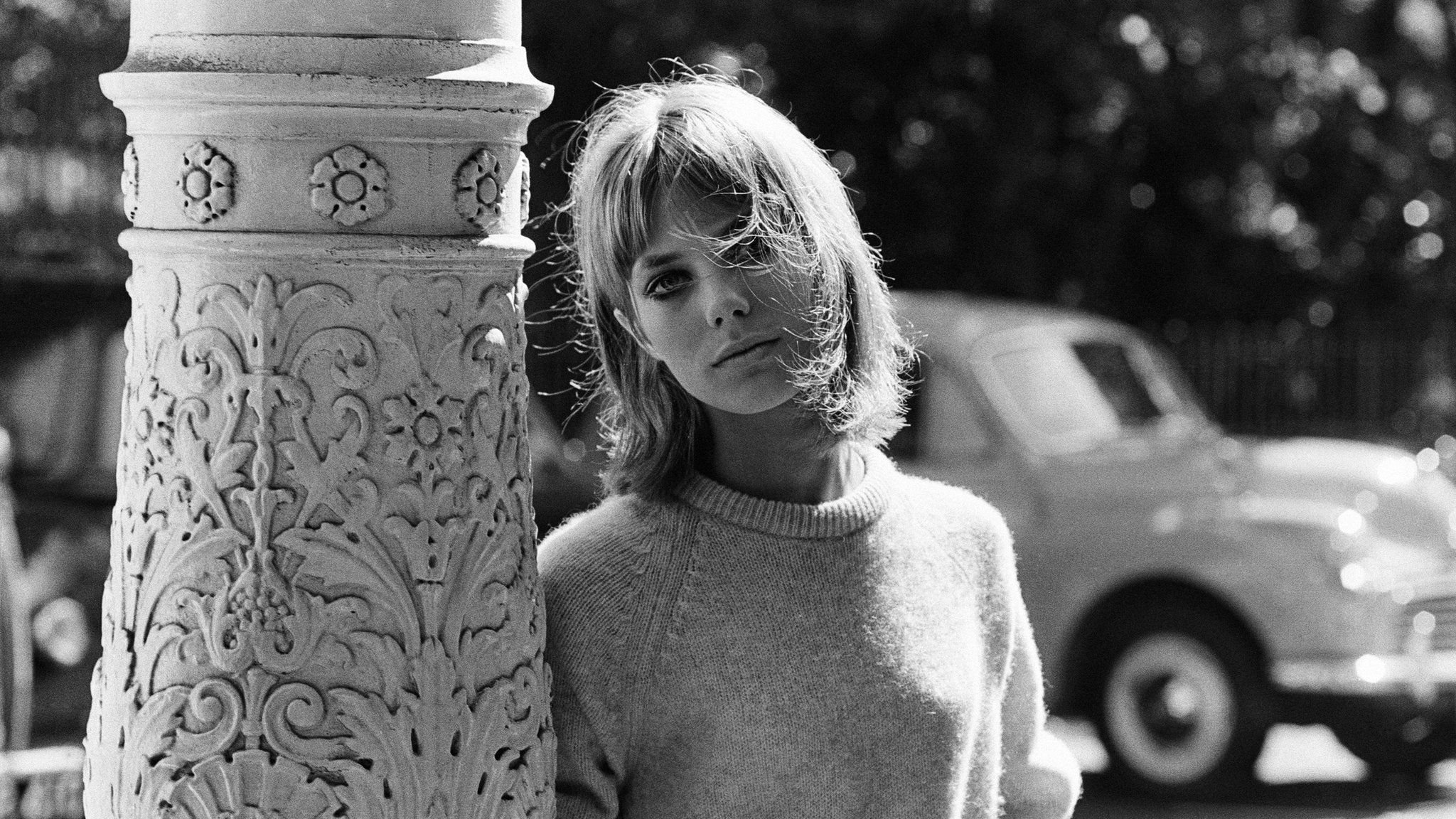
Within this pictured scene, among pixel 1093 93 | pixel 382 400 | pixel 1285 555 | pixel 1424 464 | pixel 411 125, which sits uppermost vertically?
pixel 411 125

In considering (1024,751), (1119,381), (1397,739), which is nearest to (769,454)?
(1024,751)

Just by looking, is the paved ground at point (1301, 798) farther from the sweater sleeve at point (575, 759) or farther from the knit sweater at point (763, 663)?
the sweater sleeve at point (575, 759)

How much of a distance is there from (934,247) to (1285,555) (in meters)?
6.94

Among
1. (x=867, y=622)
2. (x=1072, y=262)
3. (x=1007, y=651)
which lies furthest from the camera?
(x=1072, y=262)

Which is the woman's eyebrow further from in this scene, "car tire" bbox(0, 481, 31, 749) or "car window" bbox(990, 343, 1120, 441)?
"car window" bbox(990, 343, 1120, 441)

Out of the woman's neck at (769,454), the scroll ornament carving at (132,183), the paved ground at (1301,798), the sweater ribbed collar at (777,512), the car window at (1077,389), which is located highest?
the scroll ornament carving at (132,183)

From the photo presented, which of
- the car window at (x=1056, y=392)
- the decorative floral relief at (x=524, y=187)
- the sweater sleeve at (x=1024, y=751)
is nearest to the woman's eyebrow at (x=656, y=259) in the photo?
the decorative floral relief at (x=524, y=187)

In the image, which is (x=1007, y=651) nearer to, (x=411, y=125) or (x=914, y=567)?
(x=914, y=567)

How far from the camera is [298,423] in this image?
1.51 metres

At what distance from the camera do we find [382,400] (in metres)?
1.54

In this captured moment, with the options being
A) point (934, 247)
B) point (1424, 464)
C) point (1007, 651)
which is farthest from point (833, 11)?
point (1007, 651)

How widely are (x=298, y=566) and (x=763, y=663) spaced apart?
47cm

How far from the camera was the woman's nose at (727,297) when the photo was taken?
1.82 m

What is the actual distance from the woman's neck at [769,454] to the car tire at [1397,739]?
615 cm
